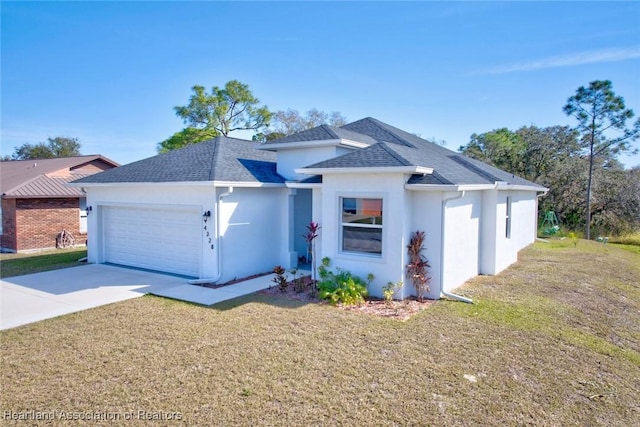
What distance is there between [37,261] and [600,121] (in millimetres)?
37194

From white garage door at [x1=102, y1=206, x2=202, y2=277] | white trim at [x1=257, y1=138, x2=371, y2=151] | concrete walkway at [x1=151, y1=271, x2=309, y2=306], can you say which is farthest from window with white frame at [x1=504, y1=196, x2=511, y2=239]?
white garage door at [x1=102, y1=206, x2=202, y2=277]

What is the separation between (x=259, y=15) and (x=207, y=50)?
8475 mm

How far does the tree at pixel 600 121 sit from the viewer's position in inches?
1127

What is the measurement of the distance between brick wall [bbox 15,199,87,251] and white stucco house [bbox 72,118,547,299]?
6184mm

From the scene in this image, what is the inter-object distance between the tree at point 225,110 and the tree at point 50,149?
3127cm

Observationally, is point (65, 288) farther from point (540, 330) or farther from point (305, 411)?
point (540, 330)

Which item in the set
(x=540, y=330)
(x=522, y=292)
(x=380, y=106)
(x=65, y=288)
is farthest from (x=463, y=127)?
(x=65, y=288)

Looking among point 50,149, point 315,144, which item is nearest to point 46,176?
point 315,144

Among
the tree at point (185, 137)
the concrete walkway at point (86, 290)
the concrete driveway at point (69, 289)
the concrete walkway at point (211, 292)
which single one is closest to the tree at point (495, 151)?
the tree at point (185, 137)

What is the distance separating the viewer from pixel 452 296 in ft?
32.6

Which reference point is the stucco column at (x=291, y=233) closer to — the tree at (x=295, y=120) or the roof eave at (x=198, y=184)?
the roof eave at (x=198, y=184)

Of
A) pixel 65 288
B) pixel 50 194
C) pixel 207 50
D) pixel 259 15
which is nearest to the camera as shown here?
pixel 65 288

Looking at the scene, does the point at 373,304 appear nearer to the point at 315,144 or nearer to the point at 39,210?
the point at 315,144

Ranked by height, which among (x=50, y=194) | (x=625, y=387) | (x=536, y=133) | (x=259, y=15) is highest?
(x=259, y=15)
